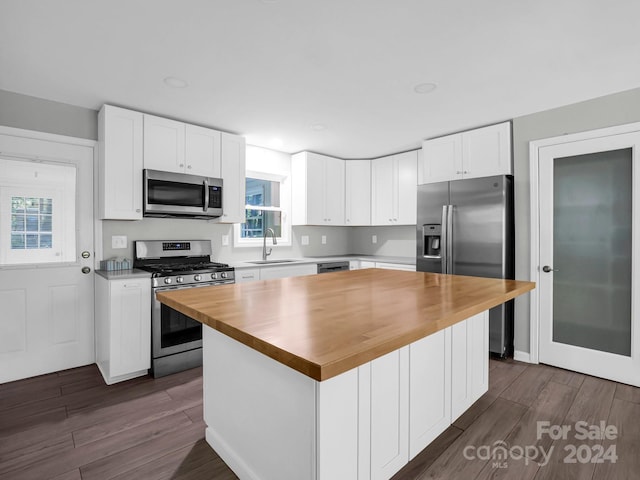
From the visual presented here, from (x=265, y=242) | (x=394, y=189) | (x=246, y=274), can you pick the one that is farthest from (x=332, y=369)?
(x=394, y=189)

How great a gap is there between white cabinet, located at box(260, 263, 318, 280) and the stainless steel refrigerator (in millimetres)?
1415

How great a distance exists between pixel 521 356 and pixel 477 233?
129 cm

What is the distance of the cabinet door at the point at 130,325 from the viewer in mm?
2750

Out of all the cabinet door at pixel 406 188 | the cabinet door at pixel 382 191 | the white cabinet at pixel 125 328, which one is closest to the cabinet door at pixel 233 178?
the white cabinet at pixel 125 328

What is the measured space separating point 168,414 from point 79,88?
2610mm

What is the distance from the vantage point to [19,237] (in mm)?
2826

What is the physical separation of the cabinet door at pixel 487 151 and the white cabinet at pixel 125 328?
3446 mm

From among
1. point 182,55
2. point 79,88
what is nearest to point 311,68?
point 182,55

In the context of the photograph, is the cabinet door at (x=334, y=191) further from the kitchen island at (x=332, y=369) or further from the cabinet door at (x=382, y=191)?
the kitchen island at (x=332, y=369)

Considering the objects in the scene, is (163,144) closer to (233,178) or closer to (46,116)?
(233,178)

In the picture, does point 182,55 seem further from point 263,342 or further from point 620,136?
point 620,136

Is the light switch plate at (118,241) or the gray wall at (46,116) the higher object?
the gray wall at (46,116)

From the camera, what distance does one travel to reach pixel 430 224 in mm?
3697

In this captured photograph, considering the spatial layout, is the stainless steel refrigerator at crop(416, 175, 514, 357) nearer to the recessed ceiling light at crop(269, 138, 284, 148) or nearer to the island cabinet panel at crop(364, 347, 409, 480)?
the recessed ceiling light at crop(269, 138, 284, 148)
